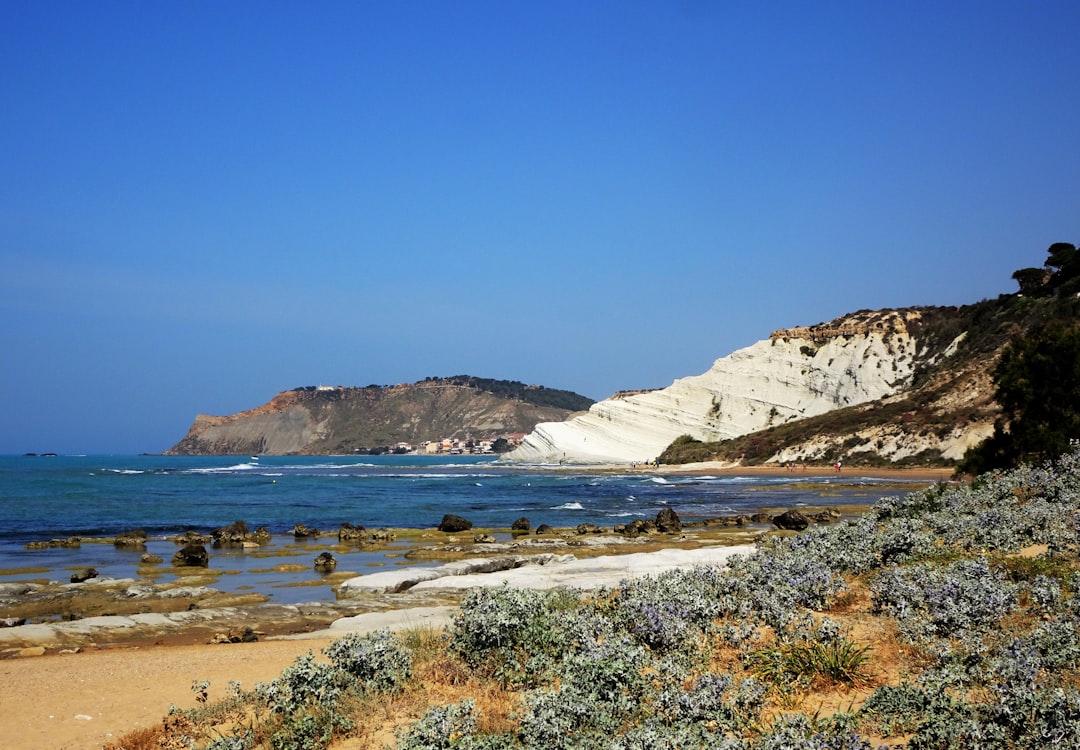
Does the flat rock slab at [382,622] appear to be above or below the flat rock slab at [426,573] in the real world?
above

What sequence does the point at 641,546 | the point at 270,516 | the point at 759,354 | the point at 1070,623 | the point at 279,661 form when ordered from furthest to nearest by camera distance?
the point at 759,354, the point at 270,516, the point at 641,546, the point at 279,661, the point at 1070,623

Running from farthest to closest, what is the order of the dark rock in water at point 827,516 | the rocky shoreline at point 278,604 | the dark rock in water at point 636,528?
1. the dark rock in water at point 827,516
2. the dark rock in water at point 636,528
3. the rocky shoreline at point 278,604

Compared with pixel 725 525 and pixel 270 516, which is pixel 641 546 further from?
pixel 270 516

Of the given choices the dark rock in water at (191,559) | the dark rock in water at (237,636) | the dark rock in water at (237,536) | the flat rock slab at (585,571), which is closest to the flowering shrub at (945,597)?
the flat rock slab at (585,571)

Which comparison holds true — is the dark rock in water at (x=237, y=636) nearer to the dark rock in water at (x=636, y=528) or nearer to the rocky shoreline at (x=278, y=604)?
the rocky shoreline at (x=278, y=604)

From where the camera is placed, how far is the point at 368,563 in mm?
23625

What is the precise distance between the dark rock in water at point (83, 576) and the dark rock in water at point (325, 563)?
5.31m

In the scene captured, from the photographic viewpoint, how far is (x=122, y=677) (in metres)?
10.6

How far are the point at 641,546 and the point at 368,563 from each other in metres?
8.50

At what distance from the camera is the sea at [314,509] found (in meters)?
23.6

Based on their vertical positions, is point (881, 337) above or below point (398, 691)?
above

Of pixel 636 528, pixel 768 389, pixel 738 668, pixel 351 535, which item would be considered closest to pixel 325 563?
pixel 351 535

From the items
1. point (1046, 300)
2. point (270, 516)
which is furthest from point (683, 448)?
point (270, 516)

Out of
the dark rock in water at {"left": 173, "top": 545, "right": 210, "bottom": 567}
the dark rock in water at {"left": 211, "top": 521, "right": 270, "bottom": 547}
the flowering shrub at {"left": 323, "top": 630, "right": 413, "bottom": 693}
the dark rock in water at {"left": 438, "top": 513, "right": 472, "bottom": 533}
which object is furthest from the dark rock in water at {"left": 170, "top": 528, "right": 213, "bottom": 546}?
the flowering shrub at {"left": 323, "top": 630, "right": 413, "bottom": 693}
